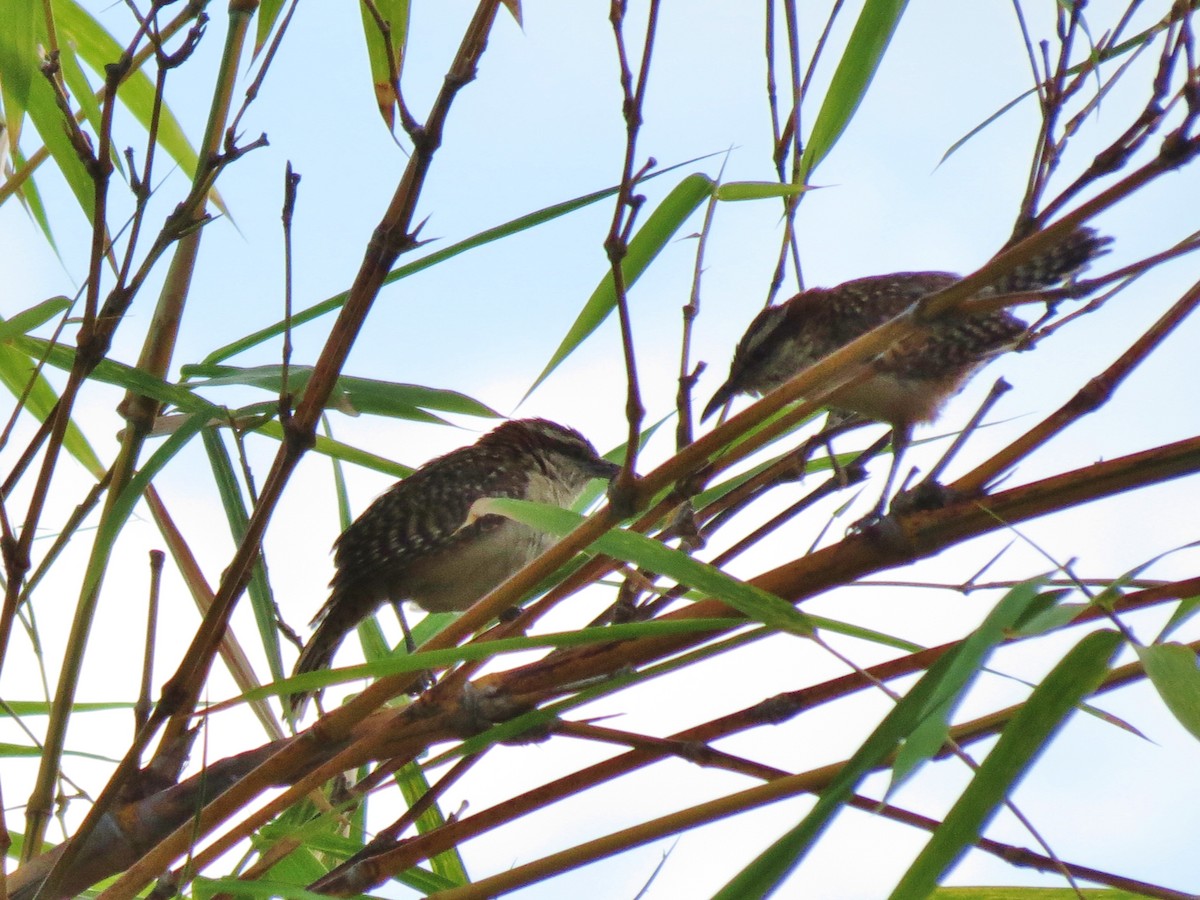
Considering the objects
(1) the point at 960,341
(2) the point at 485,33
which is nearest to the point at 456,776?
(2) the point at 485,33

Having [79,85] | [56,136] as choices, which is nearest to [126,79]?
[79,85]

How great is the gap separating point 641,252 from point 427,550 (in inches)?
67.9

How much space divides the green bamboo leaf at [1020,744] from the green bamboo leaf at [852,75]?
856 mm

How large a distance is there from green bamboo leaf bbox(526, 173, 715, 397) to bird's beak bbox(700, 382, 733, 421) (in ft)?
4.29

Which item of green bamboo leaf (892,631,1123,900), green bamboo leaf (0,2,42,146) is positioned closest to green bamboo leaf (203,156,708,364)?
green bamboo leaf (0,2,42,146)

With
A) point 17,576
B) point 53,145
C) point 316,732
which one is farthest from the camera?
point 53,145

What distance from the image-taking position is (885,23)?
1737mm

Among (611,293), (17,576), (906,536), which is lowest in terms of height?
(906,536)

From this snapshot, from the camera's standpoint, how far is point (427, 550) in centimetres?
344

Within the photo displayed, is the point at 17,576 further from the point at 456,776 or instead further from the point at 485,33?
the point at 485,33

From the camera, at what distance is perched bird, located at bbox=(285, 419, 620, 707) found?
3.43 m

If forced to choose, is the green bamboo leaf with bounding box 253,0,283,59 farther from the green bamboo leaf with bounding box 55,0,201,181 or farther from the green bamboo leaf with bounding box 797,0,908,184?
the green bamboo leaf with bounding box 797,0,908,184

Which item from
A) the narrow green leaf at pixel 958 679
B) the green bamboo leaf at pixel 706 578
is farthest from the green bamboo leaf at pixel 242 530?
the narrow green leaf at pixel 958 679

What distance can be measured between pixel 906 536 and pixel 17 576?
3.33 feet
